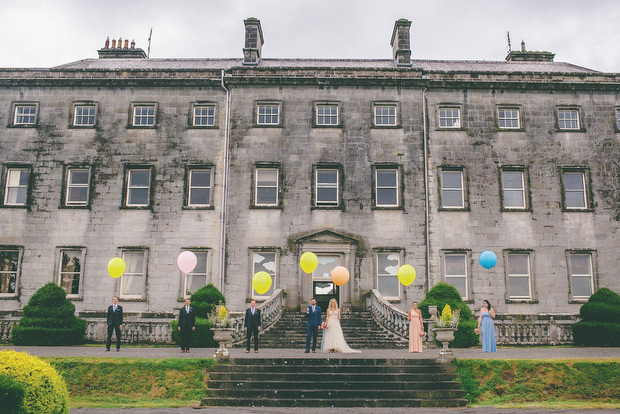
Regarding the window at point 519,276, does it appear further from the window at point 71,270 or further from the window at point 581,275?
the window at point 71,270

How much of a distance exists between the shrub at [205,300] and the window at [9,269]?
9.97 meters

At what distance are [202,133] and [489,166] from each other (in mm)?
14555

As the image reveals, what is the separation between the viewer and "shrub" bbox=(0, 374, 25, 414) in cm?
793

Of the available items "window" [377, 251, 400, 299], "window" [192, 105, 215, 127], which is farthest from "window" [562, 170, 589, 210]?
"window" [192, 105, 215, 127]

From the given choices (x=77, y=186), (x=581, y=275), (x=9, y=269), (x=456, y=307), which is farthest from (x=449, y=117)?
(x=9, y=269)

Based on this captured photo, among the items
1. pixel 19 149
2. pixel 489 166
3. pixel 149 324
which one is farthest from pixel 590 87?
pixel 19 149

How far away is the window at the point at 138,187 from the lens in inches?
1043

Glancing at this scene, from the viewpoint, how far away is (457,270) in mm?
25719

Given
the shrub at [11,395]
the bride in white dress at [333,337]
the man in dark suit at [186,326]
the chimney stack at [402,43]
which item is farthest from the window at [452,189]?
the shrub at [11,395]

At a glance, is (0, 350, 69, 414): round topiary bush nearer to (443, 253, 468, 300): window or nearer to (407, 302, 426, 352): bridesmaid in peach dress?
(407, 302, 426, 352): bridesmaid in peach dress

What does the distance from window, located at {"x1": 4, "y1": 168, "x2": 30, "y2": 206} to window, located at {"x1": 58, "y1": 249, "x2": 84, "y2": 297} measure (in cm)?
364

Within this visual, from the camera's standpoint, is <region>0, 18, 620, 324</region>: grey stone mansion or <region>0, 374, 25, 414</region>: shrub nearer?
<region>0, 374, 25, 414</region>: shrub

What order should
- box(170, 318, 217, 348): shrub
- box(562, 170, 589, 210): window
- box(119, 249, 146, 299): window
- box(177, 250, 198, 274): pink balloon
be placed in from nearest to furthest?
box(177, 250, 198, 274): pink balloon < box(170, 318, 217, 348): shrub < box(119, 249, 146, 299): window < box(562, 170, 589, 210): window

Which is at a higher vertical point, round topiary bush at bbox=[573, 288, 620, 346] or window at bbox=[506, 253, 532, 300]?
window at bbox=[506, 253, 532, 300]
